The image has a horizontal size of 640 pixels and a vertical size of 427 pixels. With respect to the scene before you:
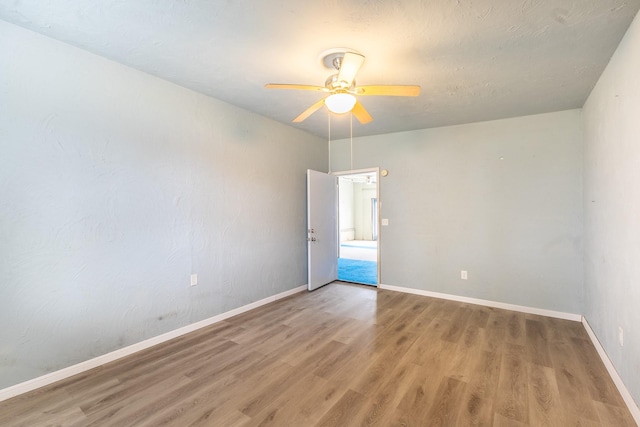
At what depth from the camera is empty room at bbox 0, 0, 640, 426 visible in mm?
1812

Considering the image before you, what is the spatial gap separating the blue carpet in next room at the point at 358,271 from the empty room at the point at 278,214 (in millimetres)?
A: 1123

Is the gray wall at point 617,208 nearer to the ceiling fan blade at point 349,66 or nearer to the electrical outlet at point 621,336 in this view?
the electrical outlet at point 621,336

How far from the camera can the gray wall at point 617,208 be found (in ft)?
5.82

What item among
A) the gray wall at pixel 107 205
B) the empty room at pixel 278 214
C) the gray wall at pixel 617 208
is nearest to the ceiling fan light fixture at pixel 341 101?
the empty room at pixel 278 214

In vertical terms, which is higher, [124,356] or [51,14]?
[51,14]

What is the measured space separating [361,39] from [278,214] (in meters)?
2.56

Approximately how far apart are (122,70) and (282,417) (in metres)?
3.01

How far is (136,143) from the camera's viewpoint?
8.32 feet

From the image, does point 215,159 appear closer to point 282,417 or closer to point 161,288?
point 161,288

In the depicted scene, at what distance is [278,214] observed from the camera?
13.3 ft

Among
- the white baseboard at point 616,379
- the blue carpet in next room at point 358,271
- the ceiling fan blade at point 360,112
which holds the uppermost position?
the ceiling fan blade at point 360,112

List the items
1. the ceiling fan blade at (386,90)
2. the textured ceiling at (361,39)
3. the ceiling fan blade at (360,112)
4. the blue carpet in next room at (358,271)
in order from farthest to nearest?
the blue carpet in next room at (358,271), the ceiling fan blade at (360,112), the ceiling fan blade at (386,90), the textured ceiling at (361,39)

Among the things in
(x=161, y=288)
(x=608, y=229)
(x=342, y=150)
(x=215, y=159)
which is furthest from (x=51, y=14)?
(x=608, y=229)

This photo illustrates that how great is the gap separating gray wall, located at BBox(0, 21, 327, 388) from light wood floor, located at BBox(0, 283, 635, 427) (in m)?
0.36
